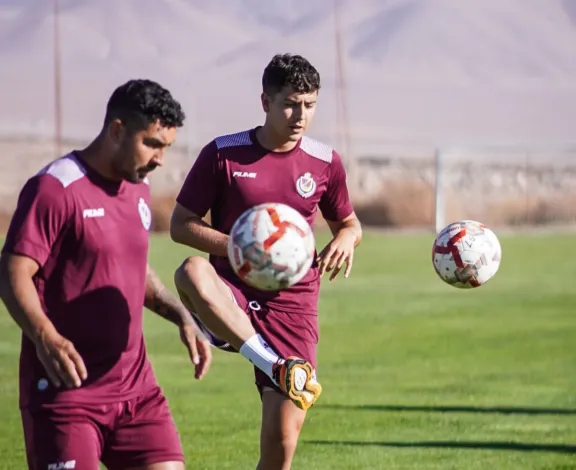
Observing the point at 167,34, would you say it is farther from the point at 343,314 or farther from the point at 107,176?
the point at 107,176

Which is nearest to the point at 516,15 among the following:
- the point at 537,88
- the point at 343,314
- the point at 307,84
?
A: the point at 537,88

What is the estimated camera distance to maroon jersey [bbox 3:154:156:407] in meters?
5.99

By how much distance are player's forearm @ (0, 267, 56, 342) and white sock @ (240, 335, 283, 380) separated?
181 centimetres

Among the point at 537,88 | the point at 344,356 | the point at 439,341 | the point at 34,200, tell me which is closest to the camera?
the point at 34,200

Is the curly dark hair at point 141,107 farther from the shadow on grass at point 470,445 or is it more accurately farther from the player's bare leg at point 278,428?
the shadow on grass at point 470,445

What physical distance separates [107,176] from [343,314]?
14.8 meters

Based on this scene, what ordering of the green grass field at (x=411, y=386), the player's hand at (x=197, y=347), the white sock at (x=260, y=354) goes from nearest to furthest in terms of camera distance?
the player's hand at (x=197, y=347), the white sock at (x=260, y=354), the green grass field at (x=411, y=386)

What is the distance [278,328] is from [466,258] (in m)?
1.65

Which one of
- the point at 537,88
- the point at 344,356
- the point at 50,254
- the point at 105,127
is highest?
the point at 537,88

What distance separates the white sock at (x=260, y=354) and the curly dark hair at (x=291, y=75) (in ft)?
4.44

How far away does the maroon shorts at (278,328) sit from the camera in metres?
7.96

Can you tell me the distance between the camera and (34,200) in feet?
19.6

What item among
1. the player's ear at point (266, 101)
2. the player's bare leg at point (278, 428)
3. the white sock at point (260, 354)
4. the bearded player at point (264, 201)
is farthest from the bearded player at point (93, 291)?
the player's ear at point (266, 101)

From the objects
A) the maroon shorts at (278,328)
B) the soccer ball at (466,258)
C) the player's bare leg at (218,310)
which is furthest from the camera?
the soccer ball at (466,258)
